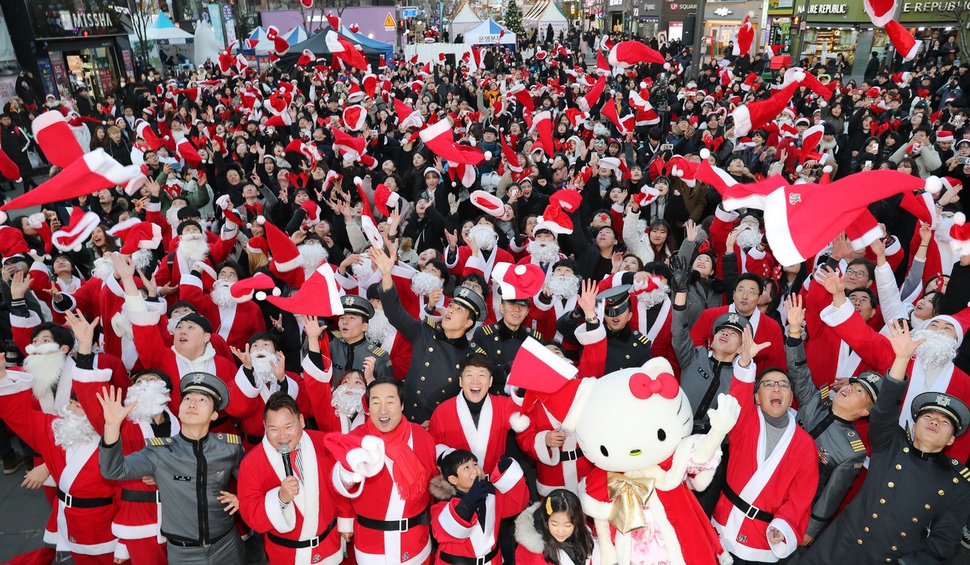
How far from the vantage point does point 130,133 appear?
14180mm

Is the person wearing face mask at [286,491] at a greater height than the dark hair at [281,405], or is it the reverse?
the dark hair at [281,405]

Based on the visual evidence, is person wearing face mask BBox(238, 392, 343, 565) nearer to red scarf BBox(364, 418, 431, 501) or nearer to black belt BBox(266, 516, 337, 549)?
black belt BBox(266, 516, 337, 549)

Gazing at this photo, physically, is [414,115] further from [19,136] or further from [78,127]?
[19,136]

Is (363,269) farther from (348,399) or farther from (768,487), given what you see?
(768,487)

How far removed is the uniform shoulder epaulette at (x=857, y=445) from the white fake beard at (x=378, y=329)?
297 centimetres

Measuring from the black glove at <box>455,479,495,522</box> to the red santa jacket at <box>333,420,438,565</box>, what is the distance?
0.36m

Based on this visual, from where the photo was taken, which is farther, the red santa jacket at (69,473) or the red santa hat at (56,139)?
the red santa hat at (56,139)

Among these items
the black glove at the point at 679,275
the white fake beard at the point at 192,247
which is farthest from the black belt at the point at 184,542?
the black glove at the point at 679,275

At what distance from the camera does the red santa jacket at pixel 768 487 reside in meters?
3.10

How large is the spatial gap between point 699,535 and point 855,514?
0.95 metres

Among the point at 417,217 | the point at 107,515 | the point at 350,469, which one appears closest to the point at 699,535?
the point at 350,469

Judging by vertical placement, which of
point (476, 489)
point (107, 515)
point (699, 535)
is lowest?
point (107, 515)

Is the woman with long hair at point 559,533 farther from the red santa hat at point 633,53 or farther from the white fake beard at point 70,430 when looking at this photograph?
the red santa hat at point 633,53

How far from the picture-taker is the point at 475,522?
3006 millimetres
